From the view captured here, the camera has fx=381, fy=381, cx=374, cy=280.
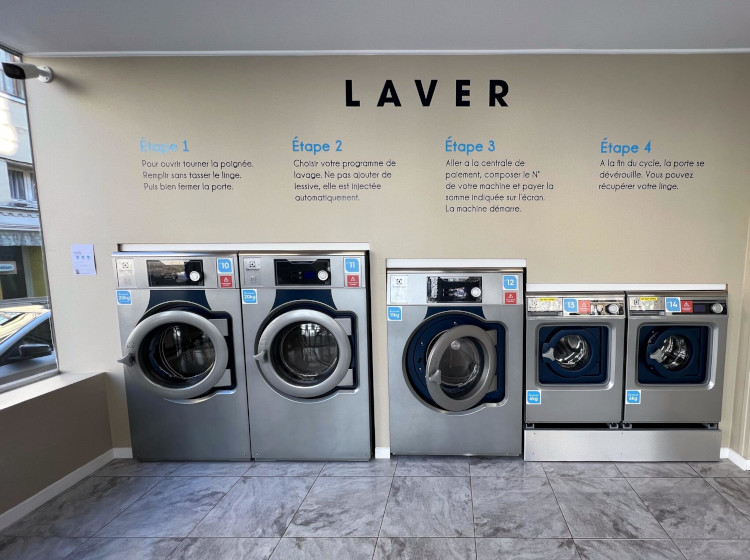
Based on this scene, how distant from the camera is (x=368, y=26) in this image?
2018 millimetres

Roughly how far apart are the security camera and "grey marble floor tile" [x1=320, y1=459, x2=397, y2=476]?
2.90 metres

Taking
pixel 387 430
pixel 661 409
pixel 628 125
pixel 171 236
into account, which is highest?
pixel 628 125

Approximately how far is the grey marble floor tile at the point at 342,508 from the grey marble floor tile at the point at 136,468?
994 millimetres

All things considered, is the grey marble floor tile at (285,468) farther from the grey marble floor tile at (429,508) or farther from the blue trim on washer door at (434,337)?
the blue trim on washer door at (434,337)

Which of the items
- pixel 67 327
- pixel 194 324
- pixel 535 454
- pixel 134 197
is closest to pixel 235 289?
pixel 194 324

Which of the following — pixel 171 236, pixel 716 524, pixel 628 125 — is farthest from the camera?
pixel 171 236

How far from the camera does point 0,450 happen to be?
1939 mm

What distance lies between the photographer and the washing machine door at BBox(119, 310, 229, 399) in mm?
2324

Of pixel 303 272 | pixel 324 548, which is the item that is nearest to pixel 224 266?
pixel 303 272

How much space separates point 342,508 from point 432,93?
2408 millimetres

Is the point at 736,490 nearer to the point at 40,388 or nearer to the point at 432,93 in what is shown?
the point at 432,93

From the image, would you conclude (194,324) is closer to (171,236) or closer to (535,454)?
(171,236)

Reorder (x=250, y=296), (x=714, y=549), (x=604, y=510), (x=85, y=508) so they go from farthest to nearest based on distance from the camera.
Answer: (x=250, y=296) < (x=85, y=508) < (x=604, y=510) < (x=714, y=549)

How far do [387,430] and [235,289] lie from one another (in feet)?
4.37
